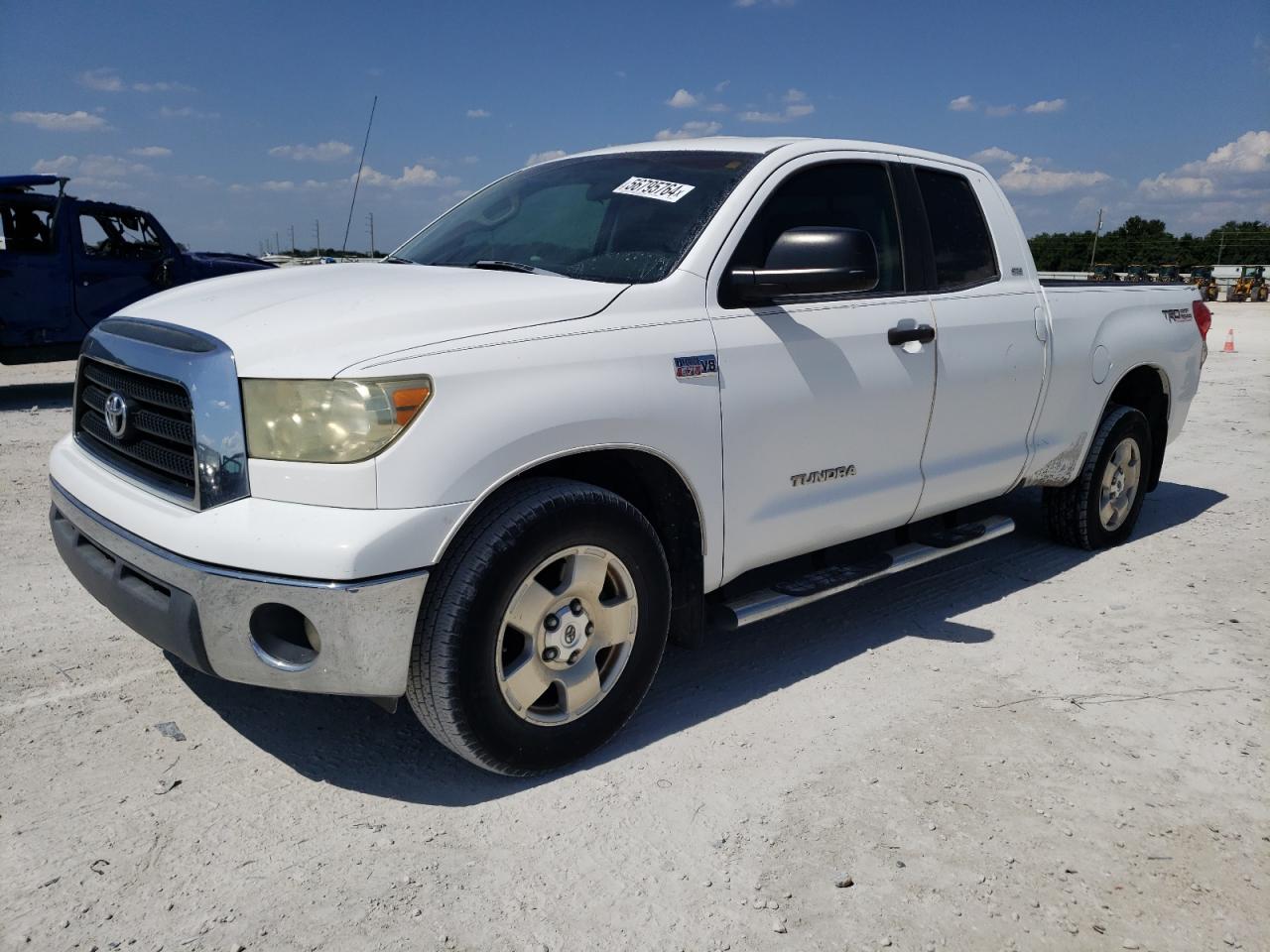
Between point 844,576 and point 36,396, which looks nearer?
point 844,576

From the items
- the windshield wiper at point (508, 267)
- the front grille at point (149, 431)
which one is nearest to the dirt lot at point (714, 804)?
the front grille at point (149, 431)

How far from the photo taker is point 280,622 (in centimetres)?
253

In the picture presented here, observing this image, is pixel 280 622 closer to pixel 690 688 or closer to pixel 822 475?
pixel 690 688

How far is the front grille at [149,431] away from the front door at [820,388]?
1540mm

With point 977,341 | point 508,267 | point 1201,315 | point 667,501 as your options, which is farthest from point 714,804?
point 1201,315

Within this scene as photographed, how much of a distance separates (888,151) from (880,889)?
2798mm

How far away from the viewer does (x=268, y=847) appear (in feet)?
8.25

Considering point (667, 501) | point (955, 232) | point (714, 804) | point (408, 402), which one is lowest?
point (714, 804)

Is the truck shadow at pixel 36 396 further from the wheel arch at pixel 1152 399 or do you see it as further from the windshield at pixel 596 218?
the wheel arch at pixel 1152 399

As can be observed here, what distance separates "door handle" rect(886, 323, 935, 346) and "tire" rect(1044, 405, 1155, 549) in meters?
1.74

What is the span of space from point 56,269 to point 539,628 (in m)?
9.34

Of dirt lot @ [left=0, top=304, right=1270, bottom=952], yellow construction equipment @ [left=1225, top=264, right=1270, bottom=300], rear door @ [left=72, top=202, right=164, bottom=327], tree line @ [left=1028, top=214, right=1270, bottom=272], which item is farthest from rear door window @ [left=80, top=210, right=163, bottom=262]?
tree line @ [left=1028, top=214, right=1270, bottom=272]

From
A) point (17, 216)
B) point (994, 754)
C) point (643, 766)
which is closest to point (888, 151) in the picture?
point (994, 754)

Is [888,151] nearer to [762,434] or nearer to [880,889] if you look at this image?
[762,434]
